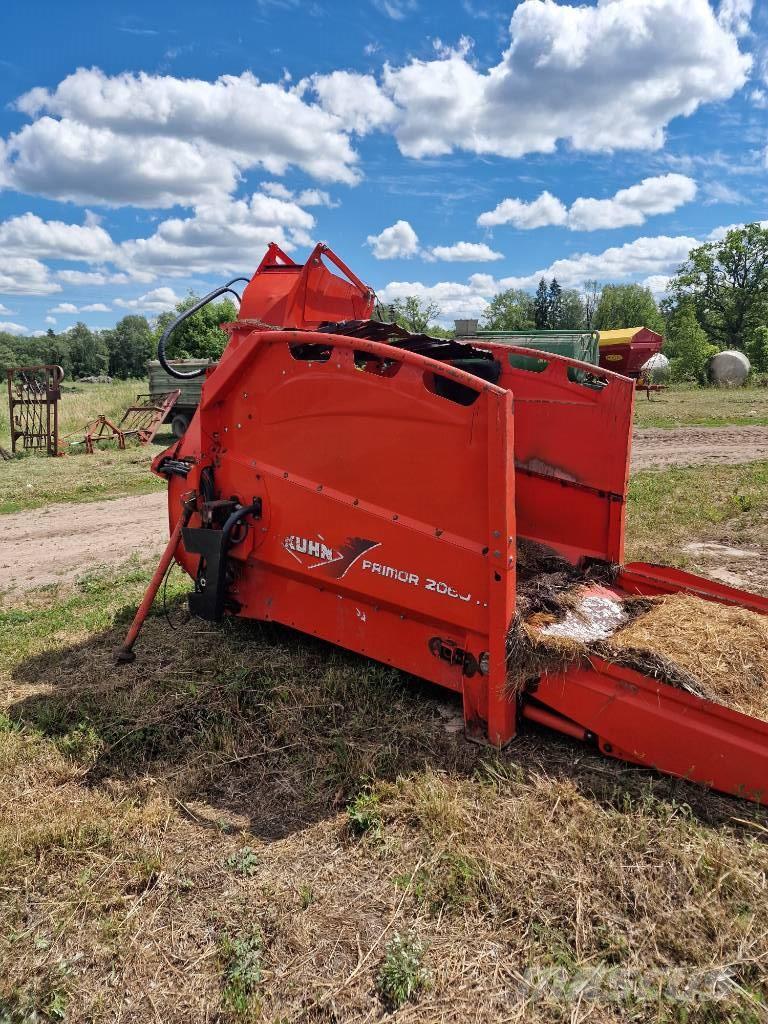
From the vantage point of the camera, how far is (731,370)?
32.9 metres

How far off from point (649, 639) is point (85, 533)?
24.6 ft

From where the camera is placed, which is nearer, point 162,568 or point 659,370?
point 162,568

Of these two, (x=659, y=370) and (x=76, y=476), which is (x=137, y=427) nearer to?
(x=76, y=476)

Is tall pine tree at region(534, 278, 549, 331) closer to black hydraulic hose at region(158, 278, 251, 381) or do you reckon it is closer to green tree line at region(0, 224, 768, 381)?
green tree line at region(0, 224, 768, 381)

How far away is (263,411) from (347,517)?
823mm

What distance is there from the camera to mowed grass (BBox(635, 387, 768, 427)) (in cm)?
1884

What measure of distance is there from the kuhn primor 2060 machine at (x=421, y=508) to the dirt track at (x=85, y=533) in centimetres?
355

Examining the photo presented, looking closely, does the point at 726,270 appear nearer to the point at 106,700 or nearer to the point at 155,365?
the point at 155,365

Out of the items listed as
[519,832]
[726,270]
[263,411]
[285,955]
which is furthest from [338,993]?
[726,270]

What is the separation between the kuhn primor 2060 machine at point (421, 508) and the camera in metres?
2.97

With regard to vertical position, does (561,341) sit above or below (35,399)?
above

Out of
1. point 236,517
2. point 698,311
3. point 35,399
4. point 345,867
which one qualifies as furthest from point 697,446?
point 698,311

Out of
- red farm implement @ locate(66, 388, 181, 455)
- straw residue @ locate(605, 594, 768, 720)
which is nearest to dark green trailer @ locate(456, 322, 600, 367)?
red farm implement @ locate(66, 388, 181, 455)

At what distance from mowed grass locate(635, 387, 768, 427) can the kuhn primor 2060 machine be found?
1595 cm
